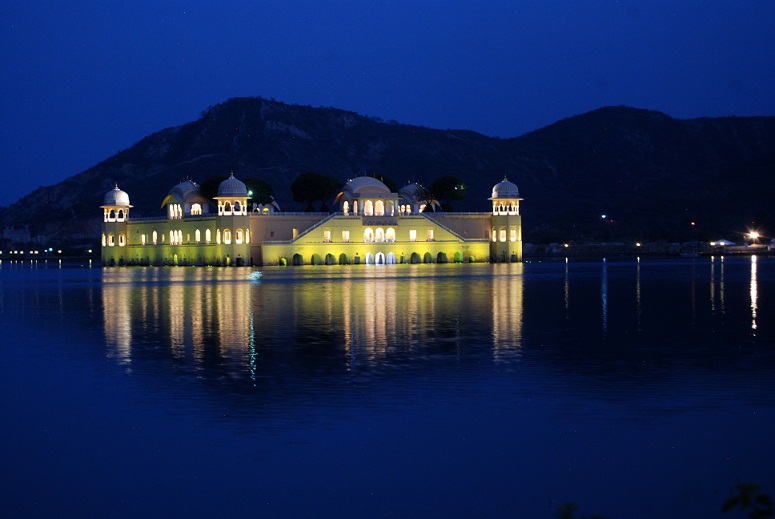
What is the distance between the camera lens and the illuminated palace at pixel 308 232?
7488cm

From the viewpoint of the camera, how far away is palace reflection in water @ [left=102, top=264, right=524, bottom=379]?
17438 millimetres

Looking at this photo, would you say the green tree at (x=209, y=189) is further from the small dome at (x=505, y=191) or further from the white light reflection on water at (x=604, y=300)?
the white light reflection on water at (x=604, y=300)

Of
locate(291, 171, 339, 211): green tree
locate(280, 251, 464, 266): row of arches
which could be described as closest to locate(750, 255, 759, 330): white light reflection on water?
locate(280, 251, 464, 266): row of arches

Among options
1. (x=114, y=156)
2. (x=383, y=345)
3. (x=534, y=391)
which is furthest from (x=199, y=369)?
(x=114, y=156)

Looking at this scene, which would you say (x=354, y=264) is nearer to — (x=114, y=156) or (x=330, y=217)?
(x=330, y=217)

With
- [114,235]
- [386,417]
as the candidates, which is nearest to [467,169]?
[114,235]

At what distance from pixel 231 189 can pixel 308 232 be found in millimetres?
6579

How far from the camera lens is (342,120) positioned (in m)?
192

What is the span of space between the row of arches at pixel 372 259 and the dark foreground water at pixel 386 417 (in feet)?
169

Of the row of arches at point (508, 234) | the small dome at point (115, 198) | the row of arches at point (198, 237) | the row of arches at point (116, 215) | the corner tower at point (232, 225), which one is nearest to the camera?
the corner tower at point (232, 225)

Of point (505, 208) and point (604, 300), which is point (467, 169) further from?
point (604, 300)

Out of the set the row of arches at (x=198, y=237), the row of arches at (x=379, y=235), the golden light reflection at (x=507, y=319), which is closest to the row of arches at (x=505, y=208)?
the row of arches at (x=379, y=235)

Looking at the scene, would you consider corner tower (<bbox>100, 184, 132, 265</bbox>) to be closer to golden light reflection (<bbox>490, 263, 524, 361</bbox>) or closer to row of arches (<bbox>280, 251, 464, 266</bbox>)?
row of arches (<bbox>280, 251, 464, 266</bbox>)

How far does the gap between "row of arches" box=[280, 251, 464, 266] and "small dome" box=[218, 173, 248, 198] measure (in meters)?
5.97
